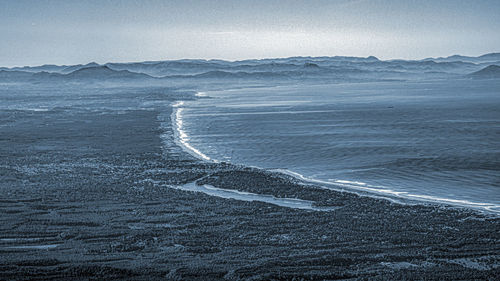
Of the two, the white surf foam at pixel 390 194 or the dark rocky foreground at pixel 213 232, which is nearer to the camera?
the dark rocky foreground at pixel 213 232

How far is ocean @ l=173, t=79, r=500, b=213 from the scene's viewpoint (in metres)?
18.5

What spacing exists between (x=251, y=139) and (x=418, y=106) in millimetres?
25457

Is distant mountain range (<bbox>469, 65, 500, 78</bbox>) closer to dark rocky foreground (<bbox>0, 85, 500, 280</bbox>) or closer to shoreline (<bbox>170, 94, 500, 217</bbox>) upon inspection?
shoreline (<bbox>170, 94, 500, 217</bbox>)

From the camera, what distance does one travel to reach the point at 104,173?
20109mm

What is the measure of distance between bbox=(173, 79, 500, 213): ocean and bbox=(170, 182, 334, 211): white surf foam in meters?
2.75

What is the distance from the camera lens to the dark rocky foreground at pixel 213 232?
10062 millimetres

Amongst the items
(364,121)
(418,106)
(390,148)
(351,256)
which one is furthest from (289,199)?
(418,106)

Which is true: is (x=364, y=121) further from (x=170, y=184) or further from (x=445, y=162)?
(x=170, y=184)

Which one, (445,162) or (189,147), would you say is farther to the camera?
(189,147)

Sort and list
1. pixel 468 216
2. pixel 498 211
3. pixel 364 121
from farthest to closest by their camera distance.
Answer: pixel 364 121 < pixel 498 211 < pixel 468 216

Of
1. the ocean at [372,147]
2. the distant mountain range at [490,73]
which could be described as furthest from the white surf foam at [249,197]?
the distant mountain range at [490,73]

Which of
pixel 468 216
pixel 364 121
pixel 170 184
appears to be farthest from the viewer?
pixel 364 121

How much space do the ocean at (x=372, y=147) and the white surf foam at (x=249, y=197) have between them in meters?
2.75

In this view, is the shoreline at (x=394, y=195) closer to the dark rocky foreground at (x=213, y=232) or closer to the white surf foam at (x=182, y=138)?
the dark rocky foreground at (x=213, y=232)
